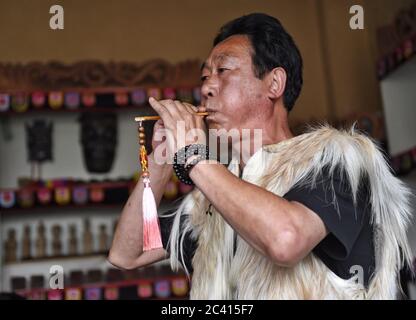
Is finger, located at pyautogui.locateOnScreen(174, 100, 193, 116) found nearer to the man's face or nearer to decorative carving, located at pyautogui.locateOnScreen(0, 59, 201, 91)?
the man's face

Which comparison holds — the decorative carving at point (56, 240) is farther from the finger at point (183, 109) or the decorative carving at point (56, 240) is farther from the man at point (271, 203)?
the finger at point (183, 109)

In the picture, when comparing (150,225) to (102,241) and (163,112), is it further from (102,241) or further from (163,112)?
(102,241)

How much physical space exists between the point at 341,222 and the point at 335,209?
3cm

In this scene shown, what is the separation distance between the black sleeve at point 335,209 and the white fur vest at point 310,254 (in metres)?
0.02

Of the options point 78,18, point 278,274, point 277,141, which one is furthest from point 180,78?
point 278,274

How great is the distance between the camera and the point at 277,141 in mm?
1511

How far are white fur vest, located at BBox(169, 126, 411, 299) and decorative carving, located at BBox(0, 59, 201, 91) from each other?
257cm

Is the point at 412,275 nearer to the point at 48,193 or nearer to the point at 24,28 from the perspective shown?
the point at 48,193

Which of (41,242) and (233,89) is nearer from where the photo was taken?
(233,89)

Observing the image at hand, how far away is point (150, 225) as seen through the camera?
1.37m

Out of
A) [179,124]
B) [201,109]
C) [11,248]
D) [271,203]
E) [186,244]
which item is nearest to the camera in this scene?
[271,203]

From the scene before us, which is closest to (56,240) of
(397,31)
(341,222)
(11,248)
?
(11,248)

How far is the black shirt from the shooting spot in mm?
1232
